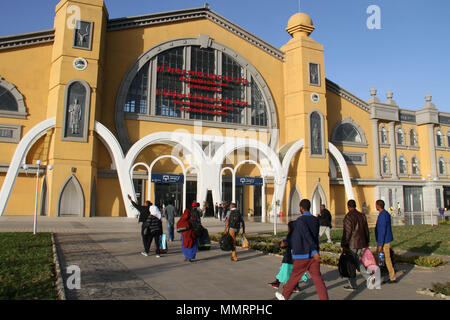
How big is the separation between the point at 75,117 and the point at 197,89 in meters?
11.8

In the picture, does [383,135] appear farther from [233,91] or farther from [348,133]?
[233,91]

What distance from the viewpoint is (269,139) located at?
35.0 m

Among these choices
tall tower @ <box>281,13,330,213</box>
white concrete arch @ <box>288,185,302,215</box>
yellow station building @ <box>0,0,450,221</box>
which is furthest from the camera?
white concrete arch @ <box>288,185,302,215</box>

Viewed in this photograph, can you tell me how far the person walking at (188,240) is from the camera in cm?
974

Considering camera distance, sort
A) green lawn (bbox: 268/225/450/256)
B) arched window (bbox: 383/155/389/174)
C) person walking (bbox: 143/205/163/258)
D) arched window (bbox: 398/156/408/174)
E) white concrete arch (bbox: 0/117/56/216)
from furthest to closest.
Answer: arched window (bbox: 398/156/408/174), arched window (bbox: 383/155/389/174), white concrete arch (bbox: 0/117/56/216), green lawn (bbox: 268/225/450/256), person walking (bbox: 143/205/163/258)

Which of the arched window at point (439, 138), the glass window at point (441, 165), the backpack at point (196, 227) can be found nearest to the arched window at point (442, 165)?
the glass window at point (441, 165)

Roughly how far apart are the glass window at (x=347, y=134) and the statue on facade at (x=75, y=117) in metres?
26.8

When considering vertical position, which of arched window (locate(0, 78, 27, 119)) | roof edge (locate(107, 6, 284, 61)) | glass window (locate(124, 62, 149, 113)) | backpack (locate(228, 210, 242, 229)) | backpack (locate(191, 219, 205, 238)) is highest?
roof edge (locate(107, 6, 284, 61))

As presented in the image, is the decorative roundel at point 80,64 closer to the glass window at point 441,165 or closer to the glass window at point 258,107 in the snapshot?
the glass window at point 258,107

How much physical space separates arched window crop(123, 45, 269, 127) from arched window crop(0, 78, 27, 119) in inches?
306

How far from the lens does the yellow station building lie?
84.4ft

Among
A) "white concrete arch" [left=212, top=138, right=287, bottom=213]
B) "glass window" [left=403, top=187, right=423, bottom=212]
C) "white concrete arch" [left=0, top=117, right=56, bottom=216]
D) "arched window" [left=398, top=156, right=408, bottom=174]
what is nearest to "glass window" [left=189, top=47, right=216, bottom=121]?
"white concrete arch" [left=212, top=138, right=287, bottom=213]

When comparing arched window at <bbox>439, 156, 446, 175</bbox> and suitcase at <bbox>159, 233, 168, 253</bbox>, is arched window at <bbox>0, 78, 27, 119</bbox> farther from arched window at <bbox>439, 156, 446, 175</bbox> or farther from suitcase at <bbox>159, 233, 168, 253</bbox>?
arched window at <bbox>439, 156, 446, 175</bbox>
